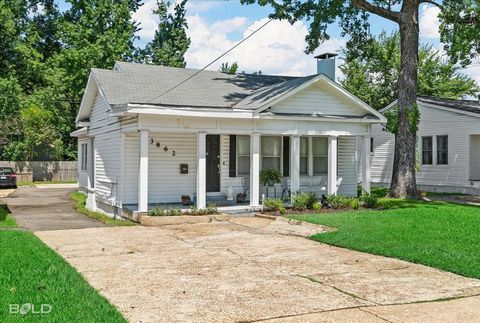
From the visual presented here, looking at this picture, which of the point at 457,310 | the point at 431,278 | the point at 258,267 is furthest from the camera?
the point at 258,267

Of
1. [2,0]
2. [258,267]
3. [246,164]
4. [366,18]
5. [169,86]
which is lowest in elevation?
[258,267]

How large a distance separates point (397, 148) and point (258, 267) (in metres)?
12.8

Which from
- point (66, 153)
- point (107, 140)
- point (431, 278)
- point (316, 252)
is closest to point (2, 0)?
point (66, 153)

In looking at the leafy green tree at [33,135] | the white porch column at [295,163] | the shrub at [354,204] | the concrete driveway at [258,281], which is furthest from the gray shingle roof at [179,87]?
the leafy green tree at [33,135]

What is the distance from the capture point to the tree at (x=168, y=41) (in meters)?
43.2

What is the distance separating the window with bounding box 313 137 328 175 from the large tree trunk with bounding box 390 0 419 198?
2.79m

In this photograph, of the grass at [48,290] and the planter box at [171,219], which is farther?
the planter box at [171,219]

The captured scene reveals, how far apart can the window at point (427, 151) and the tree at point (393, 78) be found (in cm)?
1577

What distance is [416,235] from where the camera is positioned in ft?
36.3

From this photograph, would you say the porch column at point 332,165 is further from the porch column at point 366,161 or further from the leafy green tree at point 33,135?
the leafy green tree at point 33,135

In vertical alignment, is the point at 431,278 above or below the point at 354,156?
below

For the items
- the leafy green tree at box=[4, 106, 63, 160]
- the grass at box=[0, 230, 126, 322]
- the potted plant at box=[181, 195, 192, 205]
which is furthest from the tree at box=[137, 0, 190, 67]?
the grass at box=[0, 230, 126, 322]

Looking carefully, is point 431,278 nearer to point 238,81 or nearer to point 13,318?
point 13,318

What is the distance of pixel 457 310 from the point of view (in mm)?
5895
